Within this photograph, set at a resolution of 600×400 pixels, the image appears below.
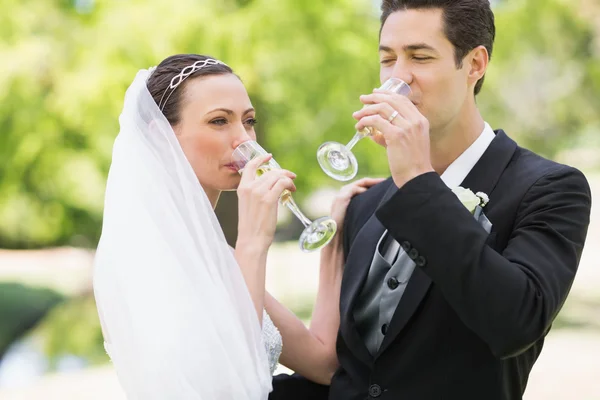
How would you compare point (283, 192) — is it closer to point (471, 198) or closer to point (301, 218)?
point (301, 218)

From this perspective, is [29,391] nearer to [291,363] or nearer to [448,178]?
[291,363]

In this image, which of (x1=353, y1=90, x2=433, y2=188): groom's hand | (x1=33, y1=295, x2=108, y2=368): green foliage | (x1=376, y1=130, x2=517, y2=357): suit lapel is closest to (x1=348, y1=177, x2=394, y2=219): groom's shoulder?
(x1=376, y1=130, x2=517, y2=357): suit lapel

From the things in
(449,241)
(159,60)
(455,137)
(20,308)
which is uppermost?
(159,60)

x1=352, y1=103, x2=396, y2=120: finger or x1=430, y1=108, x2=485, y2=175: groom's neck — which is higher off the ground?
x1=430, y1=108, x2=485, y2=175: groom's neck

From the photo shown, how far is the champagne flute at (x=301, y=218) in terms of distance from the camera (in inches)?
120

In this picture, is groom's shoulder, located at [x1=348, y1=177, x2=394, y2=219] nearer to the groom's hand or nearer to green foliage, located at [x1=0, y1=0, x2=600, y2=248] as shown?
the groom's hand

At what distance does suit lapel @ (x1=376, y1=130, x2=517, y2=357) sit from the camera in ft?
10.00

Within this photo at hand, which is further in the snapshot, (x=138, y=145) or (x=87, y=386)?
(x=87, y=386)

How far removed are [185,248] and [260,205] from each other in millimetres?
352

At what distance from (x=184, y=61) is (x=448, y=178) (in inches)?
50.6

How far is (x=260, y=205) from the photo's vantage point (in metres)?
3.05

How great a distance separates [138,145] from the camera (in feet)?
10.9

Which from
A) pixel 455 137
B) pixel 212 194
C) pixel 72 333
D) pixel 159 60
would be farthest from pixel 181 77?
pixel 72 333

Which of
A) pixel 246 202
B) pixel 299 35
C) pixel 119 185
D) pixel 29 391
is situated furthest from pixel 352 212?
pixel 29 391
